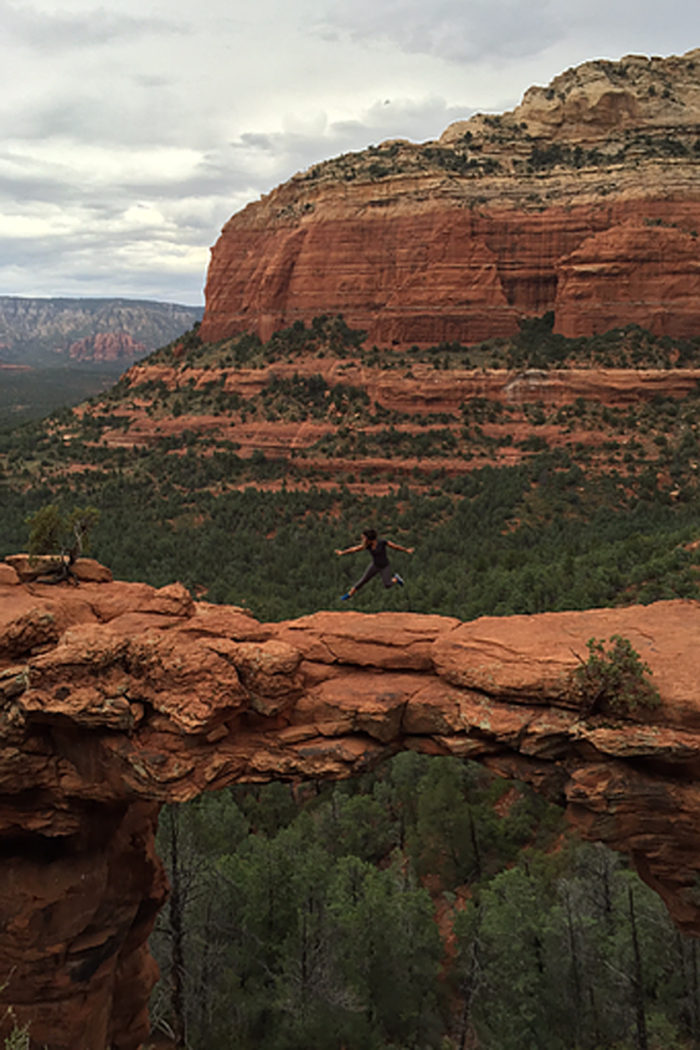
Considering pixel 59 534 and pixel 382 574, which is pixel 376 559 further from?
pixel 59 534

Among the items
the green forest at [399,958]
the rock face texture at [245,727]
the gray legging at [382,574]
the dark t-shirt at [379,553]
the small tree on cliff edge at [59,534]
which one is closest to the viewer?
the rock face texture at [245,727]

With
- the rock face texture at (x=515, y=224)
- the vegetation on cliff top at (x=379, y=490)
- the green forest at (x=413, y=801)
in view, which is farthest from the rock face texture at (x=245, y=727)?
the rock face texture at (x=515, y=224)

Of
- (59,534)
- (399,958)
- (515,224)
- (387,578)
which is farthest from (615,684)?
(515,224)

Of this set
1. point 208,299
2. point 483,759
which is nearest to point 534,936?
point 483,759

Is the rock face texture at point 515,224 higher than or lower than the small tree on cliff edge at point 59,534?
higher

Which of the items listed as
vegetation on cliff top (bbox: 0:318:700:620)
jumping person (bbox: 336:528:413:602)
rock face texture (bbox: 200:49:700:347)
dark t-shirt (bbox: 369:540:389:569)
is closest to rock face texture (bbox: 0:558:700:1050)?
jumping person (bbox: 336:528:413:602)

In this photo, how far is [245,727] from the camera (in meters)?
10.3

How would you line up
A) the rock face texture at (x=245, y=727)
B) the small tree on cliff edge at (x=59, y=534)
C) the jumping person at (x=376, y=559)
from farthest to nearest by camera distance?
the jumping person at (x=376, y=559) < the small tree on cliff edge at (x=59, y=534) < the rock face texture at (x=245, y=727)

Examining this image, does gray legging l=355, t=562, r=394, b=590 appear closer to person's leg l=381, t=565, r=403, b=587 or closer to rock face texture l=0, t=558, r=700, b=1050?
person's leg l=381, t=565, r=403, b=587

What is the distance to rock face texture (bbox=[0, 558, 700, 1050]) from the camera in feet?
30.8

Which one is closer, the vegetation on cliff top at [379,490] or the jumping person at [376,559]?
the jumping person at [376,559]

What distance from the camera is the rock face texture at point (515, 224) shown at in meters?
64.0

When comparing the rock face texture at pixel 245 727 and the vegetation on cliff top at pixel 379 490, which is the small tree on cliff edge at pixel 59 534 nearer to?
the rock face texture at pixel 245 727

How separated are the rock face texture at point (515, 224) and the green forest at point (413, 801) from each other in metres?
4.70
